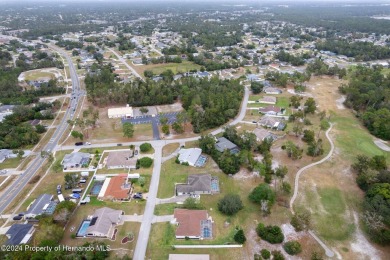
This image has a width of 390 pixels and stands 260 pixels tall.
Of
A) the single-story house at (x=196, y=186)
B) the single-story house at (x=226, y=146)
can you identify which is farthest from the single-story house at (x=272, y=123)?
the single-story house at (x=196, y=186)

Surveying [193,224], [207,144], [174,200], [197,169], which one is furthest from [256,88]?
[193,224]

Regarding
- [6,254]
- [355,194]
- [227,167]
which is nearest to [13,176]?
[6,254]

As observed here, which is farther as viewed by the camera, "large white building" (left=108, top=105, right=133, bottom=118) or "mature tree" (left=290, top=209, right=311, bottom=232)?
"large white building" (left=108, top=105, right=133, bottom=118)

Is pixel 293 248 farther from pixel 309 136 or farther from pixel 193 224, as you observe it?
pixel 309 136

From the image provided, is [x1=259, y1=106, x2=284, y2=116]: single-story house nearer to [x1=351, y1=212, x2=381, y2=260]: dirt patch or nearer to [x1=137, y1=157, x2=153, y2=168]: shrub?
[x1=137, y1=157, x2=153, y2=168]: shrub

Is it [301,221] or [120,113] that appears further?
[120,113]

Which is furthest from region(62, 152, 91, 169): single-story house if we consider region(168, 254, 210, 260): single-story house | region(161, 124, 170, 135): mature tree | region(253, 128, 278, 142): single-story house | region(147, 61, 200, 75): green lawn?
region(147, 61, 200, 75): green lawn

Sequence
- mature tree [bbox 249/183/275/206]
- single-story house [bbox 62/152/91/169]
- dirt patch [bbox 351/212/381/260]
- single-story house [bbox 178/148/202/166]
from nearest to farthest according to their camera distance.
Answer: dirt patch [bbox 351/212/381/260]
mature tree [bbox 249/183/275/206]
single-story house [bbox 62/152/91/169]
single-story house [bbox 178/148/202/166]

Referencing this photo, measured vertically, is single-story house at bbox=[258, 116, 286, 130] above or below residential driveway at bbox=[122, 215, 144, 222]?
above
